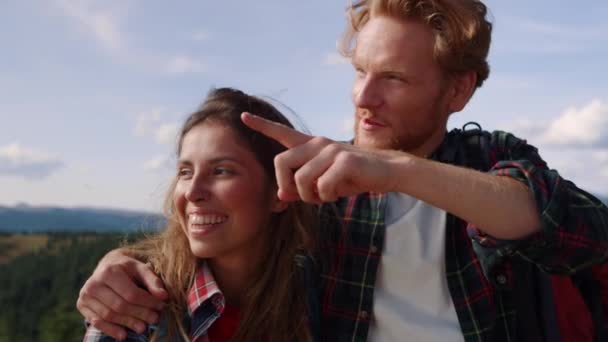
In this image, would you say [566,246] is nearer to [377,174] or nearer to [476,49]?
[377,174]

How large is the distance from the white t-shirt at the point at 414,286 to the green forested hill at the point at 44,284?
1.25m

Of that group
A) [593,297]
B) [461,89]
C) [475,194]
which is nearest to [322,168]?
[475,194]

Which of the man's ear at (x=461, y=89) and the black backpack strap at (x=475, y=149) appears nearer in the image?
the black backpack strap at (x=475, y=149)

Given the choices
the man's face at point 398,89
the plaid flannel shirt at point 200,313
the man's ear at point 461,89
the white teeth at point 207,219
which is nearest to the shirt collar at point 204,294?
the plaid flannel shirt at point 200,313

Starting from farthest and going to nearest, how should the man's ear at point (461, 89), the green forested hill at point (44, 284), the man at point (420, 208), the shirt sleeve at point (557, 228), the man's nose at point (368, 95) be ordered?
the green forested hill at point (44, 284), the man's ear at point (461, 89), the man's nose at point (368, 95), the shirt sleeve at point (557, 228), the man at point (420, 208)

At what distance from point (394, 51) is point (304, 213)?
728 millimetres

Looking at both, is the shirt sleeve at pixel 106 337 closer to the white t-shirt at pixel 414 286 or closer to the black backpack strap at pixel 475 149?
the white t-shirt at pixel 414 286

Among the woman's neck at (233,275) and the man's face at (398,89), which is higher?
the man's face at (398,89)

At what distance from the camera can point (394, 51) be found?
8.65ft

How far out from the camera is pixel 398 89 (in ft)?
8.59

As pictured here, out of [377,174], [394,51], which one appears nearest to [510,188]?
[377,174]

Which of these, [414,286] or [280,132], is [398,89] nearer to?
[414,286]

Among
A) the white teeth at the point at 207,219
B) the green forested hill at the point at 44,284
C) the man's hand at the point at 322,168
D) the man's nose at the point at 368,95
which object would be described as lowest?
the green forested hill at the point at 44,284

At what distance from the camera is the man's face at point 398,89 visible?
259cm
